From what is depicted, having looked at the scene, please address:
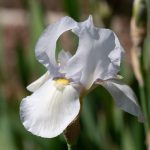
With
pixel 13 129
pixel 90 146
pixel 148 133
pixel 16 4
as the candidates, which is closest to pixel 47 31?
pixel 148 133

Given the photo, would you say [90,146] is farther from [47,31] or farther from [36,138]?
[47,31]

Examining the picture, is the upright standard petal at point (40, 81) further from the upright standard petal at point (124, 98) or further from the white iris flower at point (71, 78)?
the upright standard petal at point (124, 98)

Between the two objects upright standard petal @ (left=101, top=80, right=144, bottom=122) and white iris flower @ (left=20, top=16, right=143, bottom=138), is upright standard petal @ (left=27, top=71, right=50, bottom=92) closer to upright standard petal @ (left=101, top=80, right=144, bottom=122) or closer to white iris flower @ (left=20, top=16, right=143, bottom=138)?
white iris flower @ (left=20, top=16, right=143, bottom=138)

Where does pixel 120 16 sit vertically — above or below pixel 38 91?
below

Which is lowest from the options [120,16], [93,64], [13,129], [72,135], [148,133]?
[120,16]

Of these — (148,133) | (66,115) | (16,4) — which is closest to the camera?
(66,115)

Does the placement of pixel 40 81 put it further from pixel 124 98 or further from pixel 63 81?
pixel 124 98

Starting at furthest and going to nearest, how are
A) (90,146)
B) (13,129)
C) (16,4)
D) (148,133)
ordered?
(16,4)
(13,129)
(90,146)
(148,133)
